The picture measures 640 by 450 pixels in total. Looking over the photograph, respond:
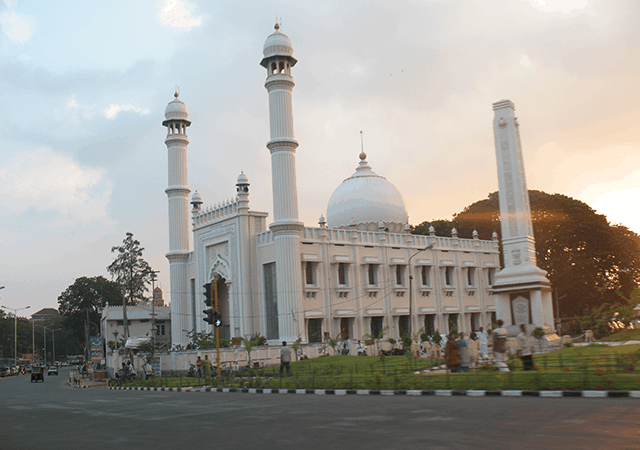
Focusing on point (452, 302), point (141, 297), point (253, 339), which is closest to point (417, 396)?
point (253, 339)

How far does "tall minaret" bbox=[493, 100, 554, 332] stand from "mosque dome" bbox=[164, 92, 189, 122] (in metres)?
24.4

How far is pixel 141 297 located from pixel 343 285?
43352mm

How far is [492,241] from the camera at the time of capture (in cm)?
5306

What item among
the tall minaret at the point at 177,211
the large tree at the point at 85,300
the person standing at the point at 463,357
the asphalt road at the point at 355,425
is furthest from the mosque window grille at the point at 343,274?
the large tree at the point at 85,300

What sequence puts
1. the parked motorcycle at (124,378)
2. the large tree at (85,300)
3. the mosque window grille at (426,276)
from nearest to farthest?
the parked motorcycle at (124,378) < the mosque window grille at (426,276) < the large tree at (85,300)

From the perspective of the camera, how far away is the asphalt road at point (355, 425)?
7793mm

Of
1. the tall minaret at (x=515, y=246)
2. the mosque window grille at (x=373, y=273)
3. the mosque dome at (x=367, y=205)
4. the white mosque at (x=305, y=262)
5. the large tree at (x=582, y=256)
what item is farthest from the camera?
the mosque dome at (x=367, y=205)

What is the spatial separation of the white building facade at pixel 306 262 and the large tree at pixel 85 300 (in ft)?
124

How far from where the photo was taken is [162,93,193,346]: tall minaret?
4544 cm

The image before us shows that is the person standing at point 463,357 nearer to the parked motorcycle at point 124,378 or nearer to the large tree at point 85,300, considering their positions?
the parked motorcycle at point 124,378

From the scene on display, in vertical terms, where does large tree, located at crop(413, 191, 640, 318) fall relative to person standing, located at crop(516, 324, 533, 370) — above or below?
above

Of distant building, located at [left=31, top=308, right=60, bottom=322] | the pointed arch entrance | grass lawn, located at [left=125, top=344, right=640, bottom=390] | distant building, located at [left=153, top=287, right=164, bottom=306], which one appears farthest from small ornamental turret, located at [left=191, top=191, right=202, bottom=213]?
distant building, located at [left=31, top=308, right=60, bottom=322]

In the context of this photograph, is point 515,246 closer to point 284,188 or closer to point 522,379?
point 284,188

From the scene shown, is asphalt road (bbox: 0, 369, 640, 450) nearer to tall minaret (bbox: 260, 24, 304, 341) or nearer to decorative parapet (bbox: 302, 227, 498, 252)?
tall minaret (bbox: 260, 24, 304, 341)
